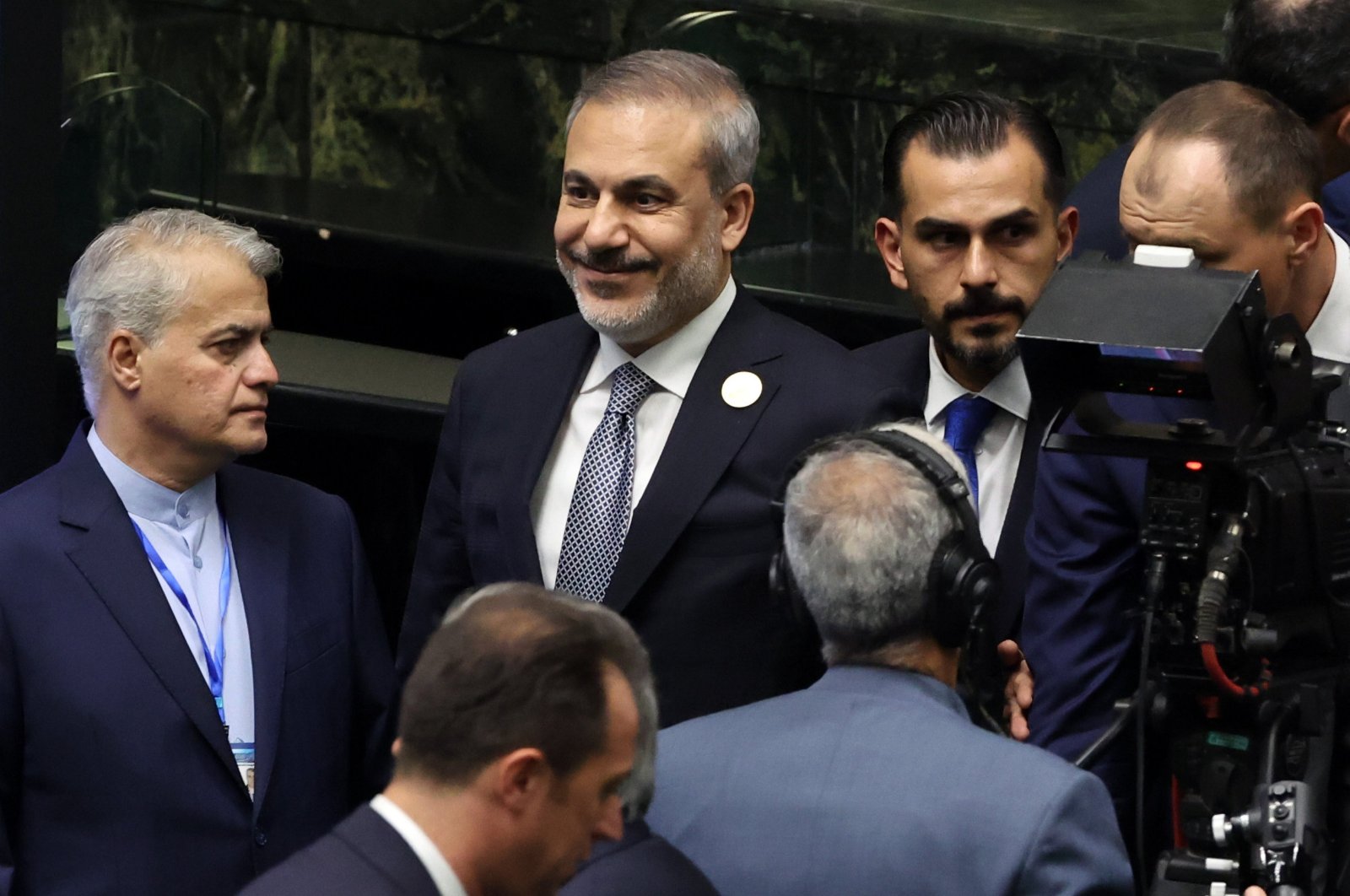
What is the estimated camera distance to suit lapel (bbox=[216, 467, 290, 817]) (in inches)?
131

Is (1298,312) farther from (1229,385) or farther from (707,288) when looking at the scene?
(707,288)

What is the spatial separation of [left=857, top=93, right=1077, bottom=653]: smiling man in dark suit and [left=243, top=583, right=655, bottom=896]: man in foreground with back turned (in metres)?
1.35

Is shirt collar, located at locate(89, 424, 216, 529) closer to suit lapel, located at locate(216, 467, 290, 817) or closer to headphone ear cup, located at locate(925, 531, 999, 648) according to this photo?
suit lapel, located at locate(216, 467, 290, 817)

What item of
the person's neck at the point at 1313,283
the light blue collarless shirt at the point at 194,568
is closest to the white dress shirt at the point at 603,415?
the light blue collarless shirt at the point at 194,568

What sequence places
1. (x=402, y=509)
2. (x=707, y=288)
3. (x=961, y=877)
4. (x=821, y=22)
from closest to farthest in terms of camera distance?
1. (x=961, y=877)
2. (x=707, y=288)
3. (x=402, y=509)
4. (x=821, y=22)

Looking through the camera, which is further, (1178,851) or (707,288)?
(707,288)

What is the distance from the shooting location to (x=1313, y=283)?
319cm

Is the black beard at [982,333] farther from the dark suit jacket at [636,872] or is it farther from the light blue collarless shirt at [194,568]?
the dark suit jacket at [636,872]

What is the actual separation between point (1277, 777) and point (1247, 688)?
0.14m

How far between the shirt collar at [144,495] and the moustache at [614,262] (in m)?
0.68

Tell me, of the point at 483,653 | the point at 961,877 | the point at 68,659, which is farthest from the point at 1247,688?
the point at 68,659

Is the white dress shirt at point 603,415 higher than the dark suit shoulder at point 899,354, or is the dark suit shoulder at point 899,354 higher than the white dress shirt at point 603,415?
the dark suit shoulder at point 899,354

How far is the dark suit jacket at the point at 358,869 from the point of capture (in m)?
2.08

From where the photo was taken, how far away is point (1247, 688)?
2740 mm
